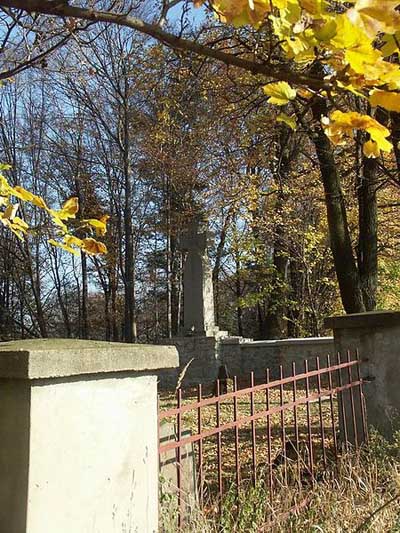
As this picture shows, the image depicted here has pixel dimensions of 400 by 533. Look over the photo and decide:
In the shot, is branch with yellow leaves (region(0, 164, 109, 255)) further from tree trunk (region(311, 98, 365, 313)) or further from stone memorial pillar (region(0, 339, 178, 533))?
tree trunk (region(311, 98, 365, 313))

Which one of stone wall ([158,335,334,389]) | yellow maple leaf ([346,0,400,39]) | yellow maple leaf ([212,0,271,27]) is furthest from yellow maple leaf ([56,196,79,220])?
stone wall ([158,335,334,389])

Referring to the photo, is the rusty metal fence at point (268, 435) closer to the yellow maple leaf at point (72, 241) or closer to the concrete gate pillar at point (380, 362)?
the concrete gate pillar at point (380, 362)

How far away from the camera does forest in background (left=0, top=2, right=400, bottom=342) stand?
39.8 ft

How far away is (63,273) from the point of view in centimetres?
2544

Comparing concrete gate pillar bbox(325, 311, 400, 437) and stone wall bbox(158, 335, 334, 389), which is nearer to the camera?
concrete gate pillar bbox(325, 311, 400, 437)

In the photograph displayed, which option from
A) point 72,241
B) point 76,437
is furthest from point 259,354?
point 76,437

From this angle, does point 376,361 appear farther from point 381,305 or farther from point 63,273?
point 63,273

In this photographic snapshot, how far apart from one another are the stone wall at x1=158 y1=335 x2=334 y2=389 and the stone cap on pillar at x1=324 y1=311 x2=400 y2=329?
863 centimetres

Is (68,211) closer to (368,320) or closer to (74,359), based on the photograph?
(74,359)

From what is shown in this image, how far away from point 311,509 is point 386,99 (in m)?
2.36

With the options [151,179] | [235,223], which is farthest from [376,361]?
[151,179]

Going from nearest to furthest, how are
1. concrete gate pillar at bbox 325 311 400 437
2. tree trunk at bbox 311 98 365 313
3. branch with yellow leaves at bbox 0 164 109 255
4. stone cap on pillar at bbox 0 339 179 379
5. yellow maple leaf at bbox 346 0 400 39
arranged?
1. yellow maple leaf at bbox 346 0 400 39
2. stone cap on pillar at bbox 0 339 179 379
3. branch with yellow leaves at bbox 0 164 109 255
4. concrete gate pillar at bbox 325 311 400 437
5. tree trunk at bbox 311 98 365 313

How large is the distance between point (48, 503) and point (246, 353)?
40.9 ft

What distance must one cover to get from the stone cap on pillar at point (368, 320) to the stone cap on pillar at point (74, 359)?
2771mm
